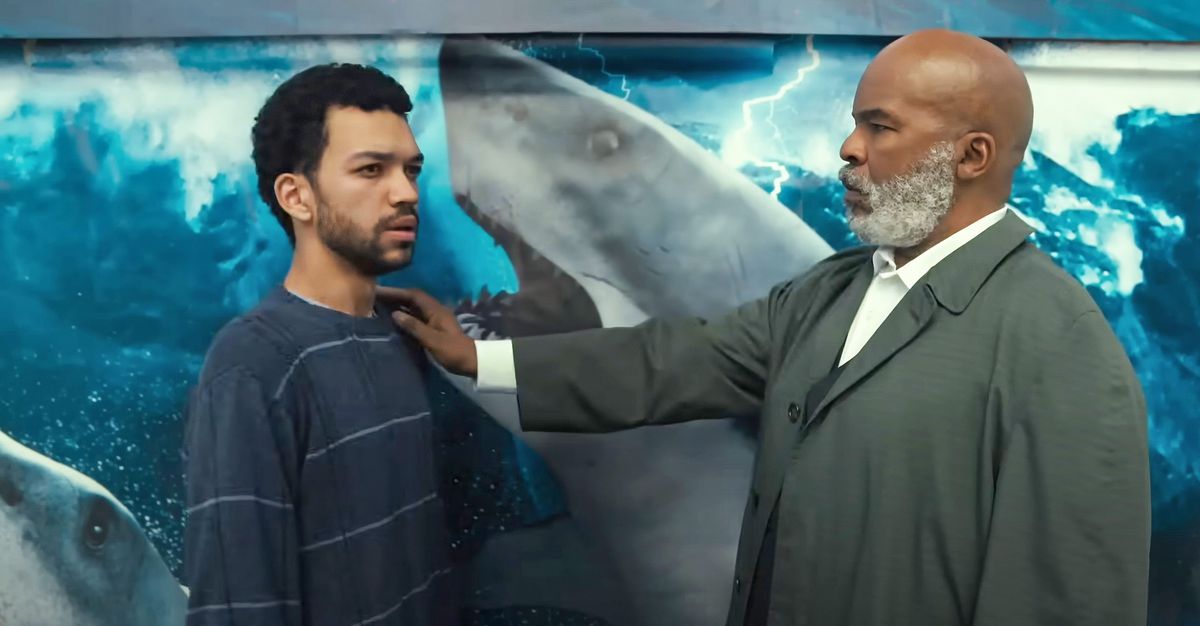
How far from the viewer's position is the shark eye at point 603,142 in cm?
164

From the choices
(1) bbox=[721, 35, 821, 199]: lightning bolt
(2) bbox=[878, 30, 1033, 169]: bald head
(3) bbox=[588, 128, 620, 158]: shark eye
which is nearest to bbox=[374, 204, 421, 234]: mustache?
(3) bbox=[588, 128, 620, 158]: shark eye

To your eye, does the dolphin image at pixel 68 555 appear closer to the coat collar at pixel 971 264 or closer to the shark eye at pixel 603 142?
the shark eye at pixel 603 142

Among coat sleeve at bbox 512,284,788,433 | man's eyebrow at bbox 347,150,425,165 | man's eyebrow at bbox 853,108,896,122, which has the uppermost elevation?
man's eyebrow at bbox 853,108,896,122

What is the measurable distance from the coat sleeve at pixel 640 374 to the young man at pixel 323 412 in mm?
210

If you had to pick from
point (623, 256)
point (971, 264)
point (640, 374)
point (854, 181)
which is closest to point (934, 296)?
point (971, 264)

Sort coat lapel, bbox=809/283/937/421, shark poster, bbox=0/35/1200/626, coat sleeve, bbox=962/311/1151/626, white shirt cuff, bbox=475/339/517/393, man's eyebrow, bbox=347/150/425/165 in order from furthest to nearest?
shark poster, bbox=0/35/1200/626
white shirt cuff, bbox=475/339/517/393
man's eyebrow, bbox=347/150/425/165
coat lapel, bbox=809/283/937/421
coat sleeve, bbox=962/311/1151/626

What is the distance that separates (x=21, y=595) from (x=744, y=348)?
4.84 ft

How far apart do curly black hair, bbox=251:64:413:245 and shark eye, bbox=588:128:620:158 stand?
1.30 ft

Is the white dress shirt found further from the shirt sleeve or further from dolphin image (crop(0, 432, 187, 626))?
dolphin image (crop(0, 432, 187, 626))

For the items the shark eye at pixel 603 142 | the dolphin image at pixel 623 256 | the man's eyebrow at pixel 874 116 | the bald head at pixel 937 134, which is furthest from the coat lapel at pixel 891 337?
the shark eye at pixel 603 142

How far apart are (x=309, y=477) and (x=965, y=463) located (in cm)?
95

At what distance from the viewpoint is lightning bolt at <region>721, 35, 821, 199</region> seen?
1.63m

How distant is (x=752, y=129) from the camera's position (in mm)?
1645

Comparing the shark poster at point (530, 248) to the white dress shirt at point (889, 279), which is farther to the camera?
the shark poster at point (530, 248)
